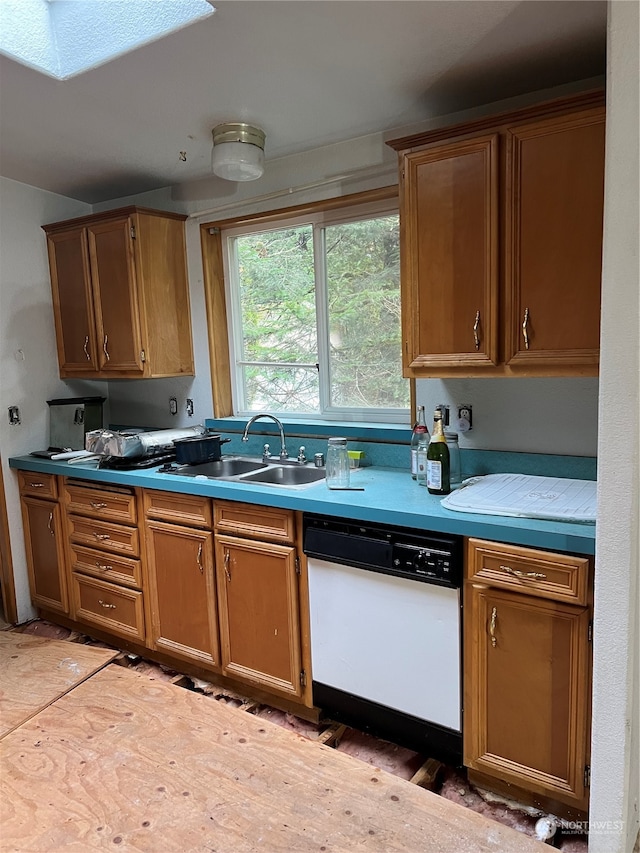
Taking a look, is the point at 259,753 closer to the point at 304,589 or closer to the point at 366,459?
the point at 304,589

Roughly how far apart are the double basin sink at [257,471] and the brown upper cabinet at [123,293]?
0.62 metres

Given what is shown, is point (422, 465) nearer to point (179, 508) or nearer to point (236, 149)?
point (179, 508)

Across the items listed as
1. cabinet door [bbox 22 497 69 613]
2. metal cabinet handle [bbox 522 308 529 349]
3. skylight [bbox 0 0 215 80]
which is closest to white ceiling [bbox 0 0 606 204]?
skylight [bbox 0 0 215 80]

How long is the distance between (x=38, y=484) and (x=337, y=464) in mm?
1801

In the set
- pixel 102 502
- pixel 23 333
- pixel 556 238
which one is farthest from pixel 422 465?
pixel 23 333

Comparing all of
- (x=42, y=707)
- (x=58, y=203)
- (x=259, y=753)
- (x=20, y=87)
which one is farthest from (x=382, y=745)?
(x=58, y=203)

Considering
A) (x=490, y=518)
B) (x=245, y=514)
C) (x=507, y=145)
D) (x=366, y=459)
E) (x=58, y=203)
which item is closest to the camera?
(x=490, y=518)

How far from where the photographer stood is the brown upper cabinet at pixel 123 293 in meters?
2.98

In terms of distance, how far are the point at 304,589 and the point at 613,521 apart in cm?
118

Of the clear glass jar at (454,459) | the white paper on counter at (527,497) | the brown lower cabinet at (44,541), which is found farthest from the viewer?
the brown lower cabinet at (44,541)

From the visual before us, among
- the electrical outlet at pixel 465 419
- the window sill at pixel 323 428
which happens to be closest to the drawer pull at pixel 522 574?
the electrical outlet at pixel 465 419

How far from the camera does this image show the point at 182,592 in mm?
2582

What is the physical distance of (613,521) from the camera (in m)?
1.39

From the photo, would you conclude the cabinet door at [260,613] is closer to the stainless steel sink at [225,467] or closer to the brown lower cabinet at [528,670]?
the stainless steel sink at [225,467]
